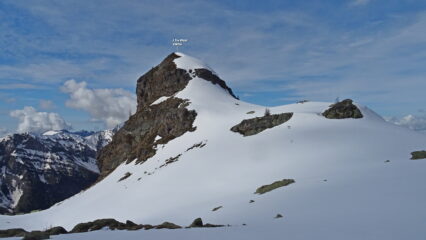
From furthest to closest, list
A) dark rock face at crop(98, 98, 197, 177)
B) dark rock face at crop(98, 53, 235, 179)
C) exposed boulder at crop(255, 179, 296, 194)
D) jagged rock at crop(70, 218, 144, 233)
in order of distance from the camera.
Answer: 1. dark rock face at crop(98, 53, 235, 179)
2. dark rock face at crop(98, 98, 197, 177)
3. exposed boulder at crop(255, 179, 296, 194)
4. jagged rock at crop(70, 218, 144, 233)

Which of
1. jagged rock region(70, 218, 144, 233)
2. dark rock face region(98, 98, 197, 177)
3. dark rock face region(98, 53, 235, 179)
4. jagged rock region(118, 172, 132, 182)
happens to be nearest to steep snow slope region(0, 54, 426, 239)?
jagged rock region(118, 172, 132, 182)

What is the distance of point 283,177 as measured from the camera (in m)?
37.0

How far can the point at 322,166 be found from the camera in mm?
38375

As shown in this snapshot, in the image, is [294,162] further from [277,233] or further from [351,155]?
[277,233]

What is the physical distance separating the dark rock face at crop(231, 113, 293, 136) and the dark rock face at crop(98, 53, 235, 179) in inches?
699

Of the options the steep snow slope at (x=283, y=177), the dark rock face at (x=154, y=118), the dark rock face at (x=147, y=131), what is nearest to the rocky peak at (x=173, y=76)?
the dark rock face at (x=154, y=118)

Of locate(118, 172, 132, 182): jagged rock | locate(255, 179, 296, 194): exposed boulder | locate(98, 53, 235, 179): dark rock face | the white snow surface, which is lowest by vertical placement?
locate(255, 179, 296, 194): exposed boulder

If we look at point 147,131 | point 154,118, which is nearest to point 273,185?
point 154,118

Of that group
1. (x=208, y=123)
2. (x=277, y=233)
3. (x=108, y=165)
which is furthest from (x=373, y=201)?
(x=108, y=165)

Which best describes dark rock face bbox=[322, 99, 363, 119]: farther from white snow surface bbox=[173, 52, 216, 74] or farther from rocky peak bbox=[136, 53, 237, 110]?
white snow surface bbox=[173, 52, 216, 74]

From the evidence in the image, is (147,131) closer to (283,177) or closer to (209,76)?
(209,76)

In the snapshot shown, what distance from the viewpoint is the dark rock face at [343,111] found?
2330 inches

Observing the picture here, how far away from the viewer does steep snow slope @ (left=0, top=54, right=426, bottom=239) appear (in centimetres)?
1758

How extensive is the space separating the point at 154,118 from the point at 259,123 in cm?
→ 4129
